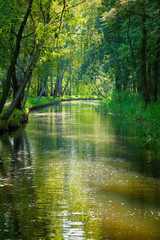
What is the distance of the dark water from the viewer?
6586 millimetres

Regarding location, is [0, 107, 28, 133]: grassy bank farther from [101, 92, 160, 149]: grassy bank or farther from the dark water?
→ [101, 92, 160, 149]: grassy bank

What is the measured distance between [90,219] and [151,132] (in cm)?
874

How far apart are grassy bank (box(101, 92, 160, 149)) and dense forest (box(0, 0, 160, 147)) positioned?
0.23 m

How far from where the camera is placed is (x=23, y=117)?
26.2 metres

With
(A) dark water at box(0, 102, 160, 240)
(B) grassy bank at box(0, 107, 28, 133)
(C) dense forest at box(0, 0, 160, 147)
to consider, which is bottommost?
(A) dark water at box(0, 102, 160, 240)

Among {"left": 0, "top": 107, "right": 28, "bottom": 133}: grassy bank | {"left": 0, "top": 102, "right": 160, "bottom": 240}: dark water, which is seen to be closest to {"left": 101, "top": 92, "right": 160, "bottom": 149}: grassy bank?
{"left": 0, "top": 102, "right": 160, "bottom": 240}: dark water

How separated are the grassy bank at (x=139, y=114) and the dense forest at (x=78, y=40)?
235 mm

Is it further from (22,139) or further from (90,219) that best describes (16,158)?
(90,219)

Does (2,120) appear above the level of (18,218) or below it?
above

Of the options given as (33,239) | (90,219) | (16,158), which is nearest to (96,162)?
(16,158)

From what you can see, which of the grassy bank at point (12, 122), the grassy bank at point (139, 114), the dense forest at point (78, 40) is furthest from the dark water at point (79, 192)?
the grassy bank at point (12, 122)

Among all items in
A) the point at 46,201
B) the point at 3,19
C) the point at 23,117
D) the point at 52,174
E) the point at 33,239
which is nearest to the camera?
the point at 33,239

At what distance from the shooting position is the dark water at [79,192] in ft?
21.6

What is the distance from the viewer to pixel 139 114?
75.5ft
